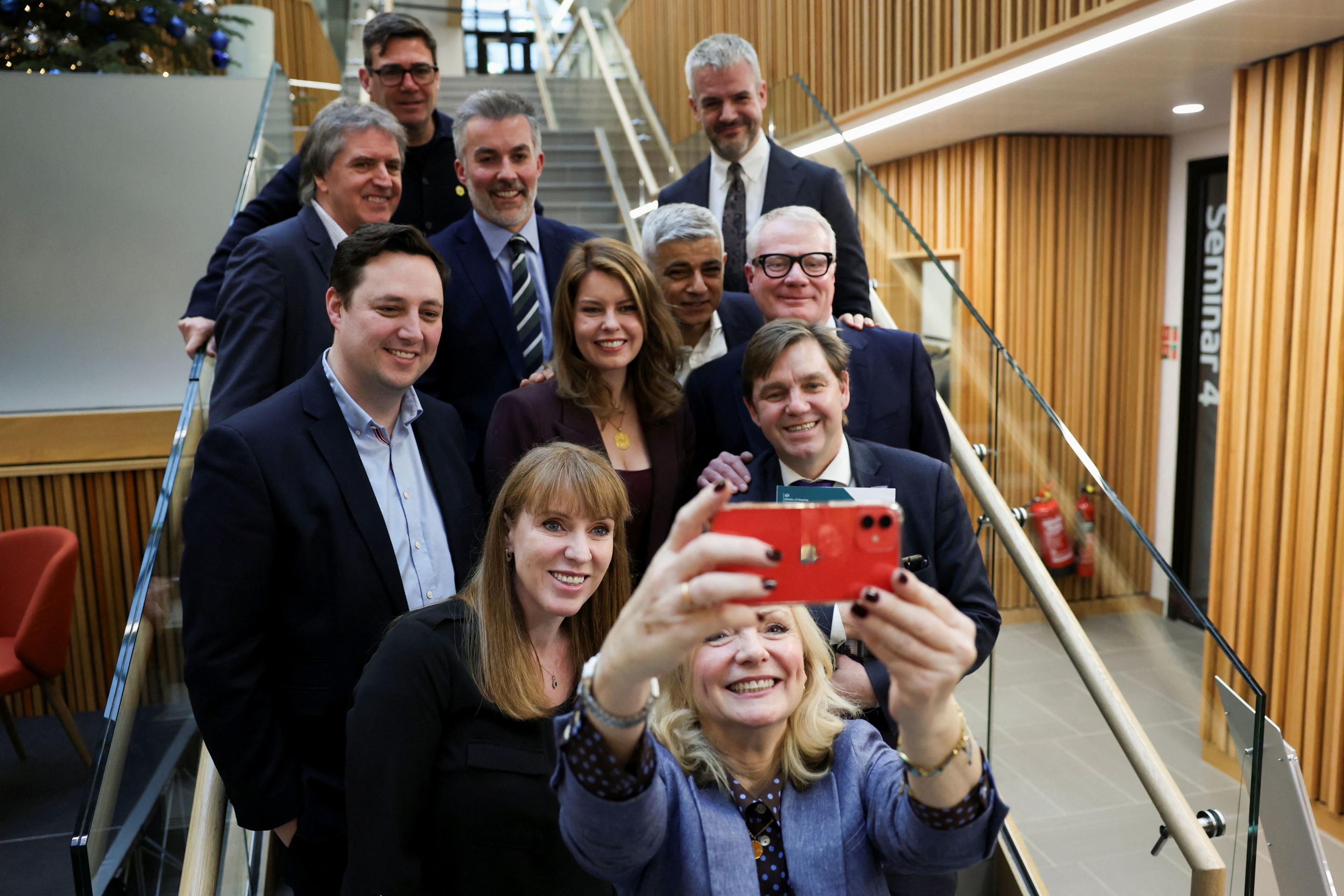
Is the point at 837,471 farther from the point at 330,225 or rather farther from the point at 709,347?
the point at 330,225

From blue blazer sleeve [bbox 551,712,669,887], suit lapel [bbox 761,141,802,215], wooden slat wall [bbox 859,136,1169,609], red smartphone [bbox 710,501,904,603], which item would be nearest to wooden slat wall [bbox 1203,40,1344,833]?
wooden slat wall [bbox 859,136,1169,609]

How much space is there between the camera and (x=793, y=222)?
9.21ft

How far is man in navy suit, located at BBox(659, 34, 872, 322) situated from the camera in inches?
144

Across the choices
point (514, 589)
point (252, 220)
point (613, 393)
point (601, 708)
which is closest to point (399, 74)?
point (252, 220)

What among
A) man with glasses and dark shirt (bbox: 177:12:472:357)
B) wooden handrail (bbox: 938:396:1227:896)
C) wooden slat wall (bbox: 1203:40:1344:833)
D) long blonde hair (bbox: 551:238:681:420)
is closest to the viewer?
wooden handrail (bbox: 938:396:1227:896)

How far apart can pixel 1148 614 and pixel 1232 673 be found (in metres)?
0.40

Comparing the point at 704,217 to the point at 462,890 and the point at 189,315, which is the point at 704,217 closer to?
the point at 189,315

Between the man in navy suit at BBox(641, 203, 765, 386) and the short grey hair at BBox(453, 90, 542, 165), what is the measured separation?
479 millimetres

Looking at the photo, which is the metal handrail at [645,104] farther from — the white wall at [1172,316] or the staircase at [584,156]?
the white wall at [1172,316]

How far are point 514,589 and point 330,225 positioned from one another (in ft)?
4.55

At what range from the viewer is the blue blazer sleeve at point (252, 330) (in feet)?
8.18

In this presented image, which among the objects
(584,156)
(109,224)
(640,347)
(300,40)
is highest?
(300,40)

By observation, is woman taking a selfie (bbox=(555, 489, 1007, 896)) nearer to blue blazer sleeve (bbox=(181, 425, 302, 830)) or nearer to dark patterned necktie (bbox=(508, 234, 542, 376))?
blue blazer sleeve (bbox=(181, 425, 302, 830))

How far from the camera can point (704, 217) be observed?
9.71 feet
